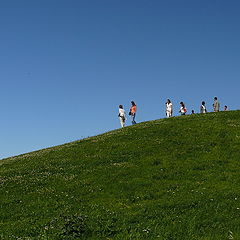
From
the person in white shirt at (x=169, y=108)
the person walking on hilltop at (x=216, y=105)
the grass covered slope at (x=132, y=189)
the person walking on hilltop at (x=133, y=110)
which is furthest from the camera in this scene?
the person walking on hilltop at (x=216, y=105)

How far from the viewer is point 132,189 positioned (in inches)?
796

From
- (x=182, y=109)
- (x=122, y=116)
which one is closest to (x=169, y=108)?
(x=182, y=109)

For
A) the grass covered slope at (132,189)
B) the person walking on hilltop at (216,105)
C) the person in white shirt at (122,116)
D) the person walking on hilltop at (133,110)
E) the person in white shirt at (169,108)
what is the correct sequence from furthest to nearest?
the person walking on hilltop at (216,105) → the person in white shirt at (169,108) → the person walking on hilltop at (133,110) → the person in white shirt at (122,116) → the grass covered slope at (132,189)

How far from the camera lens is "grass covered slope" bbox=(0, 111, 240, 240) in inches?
561

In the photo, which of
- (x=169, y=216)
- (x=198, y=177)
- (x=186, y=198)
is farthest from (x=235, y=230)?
(x=198, y=177)

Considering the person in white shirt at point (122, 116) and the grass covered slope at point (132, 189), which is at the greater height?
the person in white shirt at point (122, 116)

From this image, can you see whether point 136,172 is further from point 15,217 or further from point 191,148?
point 15,217

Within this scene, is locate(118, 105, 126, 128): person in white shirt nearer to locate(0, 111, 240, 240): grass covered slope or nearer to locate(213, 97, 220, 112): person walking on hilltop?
locate(0, 111, 240, 240): grass covered slope

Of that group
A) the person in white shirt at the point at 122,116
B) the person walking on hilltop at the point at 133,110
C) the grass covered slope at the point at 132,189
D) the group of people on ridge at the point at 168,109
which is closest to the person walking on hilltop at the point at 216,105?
the group of people on ridge at the point at 168,109

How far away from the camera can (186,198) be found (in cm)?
1773

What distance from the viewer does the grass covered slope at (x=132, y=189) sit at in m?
14.3

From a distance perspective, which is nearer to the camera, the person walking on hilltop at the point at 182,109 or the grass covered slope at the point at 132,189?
the grass covered slope at the point at 132,189

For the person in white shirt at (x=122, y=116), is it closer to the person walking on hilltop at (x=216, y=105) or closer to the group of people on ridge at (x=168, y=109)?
the group of people on ridge at (x=168, y=109)

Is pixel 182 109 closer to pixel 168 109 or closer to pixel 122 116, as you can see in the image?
pixel 168 109
